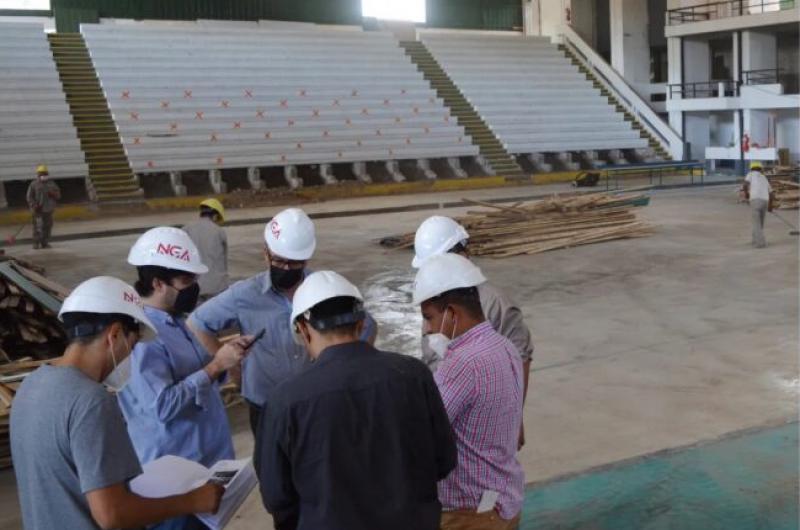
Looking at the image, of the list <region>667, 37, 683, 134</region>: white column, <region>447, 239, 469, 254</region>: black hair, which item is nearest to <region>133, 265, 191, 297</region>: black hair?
<region>447, 239, 469, 254</region>: black hair

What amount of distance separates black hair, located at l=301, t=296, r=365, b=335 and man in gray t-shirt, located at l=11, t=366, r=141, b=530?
62 cm

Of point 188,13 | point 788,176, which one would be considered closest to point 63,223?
point 188,13

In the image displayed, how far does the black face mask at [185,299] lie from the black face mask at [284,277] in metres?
0.43

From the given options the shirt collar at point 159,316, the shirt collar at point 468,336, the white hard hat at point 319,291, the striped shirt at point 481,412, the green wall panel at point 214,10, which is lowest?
the striped shirt at point 481,412

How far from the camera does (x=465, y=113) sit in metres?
29.5

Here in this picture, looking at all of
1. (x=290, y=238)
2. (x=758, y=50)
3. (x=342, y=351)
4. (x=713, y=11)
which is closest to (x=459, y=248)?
(x=290, y=238)

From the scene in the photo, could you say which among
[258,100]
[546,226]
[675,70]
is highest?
[675,70]

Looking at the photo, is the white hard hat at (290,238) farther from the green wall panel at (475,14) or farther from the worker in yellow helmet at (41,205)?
the green wall panel at (475,14)

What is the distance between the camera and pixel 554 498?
15.5 ft

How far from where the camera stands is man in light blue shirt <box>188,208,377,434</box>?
3891 mm

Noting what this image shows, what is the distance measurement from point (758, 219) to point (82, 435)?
505 inches

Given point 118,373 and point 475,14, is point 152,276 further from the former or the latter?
point 475,14

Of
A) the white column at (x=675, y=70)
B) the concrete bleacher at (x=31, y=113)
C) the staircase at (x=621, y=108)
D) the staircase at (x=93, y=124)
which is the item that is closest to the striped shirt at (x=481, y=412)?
the staircase at (x=93, y=124)

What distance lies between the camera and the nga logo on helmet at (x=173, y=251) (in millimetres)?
3341
